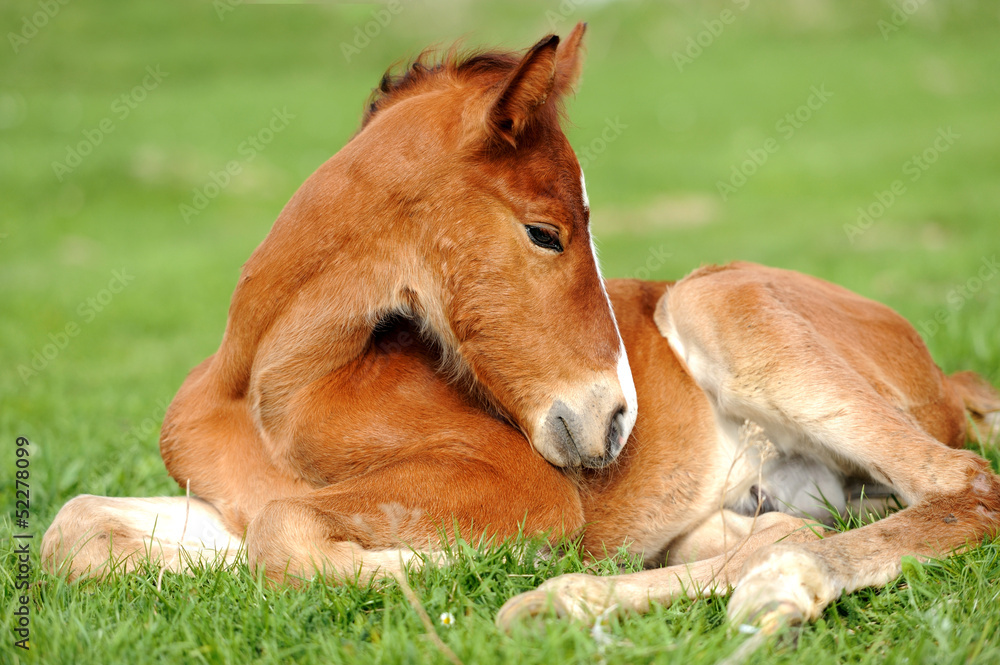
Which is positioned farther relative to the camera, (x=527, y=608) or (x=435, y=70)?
(x=435, y=70)

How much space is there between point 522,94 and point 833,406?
5.49ft

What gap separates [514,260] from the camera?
9.93ft

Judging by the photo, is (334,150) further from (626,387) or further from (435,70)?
(626,387)

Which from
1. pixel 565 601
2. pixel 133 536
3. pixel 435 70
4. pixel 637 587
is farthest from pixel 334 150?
pixel 565 601

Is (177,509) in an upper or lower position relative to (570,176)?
lower

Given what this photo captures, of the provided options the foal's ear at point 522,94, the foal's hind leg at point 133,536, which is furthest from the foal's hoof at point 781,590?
the foal's hind leg at point 133,536

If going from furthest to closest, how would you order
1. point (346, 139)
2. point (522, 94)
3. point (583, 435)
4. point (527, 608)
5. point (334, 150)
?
point (334, 150), point (346, 139), point (583, 435), point (522, 94), point (527, 608)

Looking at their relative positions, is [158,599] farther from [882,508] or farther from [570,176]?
[882,508]

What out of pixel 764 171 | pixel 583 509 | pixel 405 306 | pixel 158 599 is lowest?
pixel 764 171

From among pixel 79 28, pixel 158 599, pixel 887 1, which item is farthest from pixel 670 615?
pixel 887 1

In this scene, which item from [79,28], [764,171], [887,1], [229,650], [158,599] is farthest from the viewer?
[887,1]

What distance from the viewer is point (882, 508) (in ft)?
12.0

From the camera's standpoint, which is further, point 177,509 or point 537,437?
point 177,509

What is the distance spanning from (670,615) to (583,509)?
2.70ft
